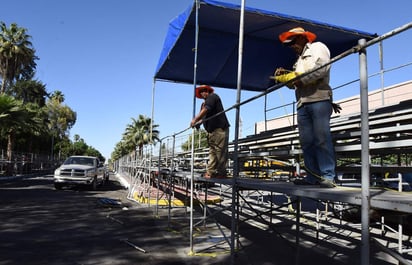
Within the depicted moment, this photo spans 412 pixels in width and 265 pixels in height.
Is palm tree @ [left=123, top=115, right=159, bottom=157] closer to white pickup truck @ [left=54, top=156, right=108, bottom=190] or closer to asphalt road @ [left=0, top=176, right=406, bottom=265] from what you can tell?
white pickup truck @ [left=54, top=156, right=108, bottom=190]

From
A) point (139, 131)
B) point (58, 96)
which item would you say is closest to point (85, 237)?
point (139, 131)

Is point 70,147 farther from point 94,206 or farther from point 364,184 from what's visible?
point 364,184

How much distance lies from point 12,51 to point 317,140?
41020 mm

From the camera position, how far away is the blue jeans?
3701mm

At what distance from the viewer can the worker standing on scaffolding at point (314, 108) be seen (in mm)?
3703

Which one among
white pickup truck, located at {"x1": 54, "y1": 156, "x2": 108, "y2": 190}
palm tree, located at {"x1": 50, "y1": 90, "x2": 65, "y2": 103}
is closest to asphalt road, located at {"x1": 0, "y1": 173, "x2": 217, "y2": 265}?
white pickup truck, located at {"x1": 54, "y1": 156, "x2": 108, "y2": 190}

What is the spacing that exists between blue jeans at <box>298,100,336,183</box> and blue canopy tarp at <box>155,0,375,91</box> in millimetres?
3264

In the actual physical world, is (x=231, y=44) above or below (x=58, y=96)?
below

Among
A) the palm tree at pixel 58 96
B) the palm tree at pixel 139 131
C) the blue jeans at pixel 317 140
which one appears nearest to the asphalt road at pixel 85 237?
the blue jeans at pixel 317 140

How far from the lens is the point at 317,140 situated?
380cm

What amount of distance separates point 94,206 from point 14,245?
215 inches

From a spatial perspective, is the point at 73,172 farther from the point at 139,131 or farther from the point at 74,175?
the point at 139,131

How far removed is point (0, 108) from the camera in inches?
723

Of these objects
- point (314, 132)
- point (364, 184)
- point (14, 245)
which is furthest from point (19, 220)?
point (364, 184)
